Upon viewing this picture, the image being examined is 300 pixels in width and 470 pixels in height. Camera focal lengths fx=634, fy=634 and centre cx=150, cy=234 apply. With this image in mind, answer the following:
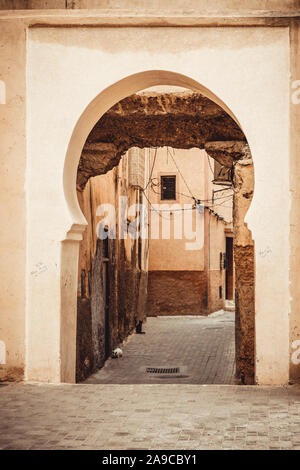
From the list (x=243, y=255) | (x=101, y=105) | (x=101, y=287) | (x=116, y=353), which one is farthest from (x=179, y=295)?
(x=101, y=105)

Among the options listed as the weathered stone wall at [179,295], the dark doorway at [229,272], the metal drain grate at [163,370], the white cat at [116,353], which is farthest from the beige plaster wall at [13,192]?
the dark doorway at [229,272]

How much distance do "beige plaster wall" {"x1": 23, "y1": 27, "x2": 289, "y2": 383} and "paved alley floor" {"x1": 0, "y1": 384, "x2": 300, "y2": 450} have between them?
0.63 meters

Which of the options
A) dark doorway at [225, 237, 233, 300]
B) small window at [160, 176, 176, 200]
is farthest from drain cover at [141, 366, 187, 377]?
dark doorway at [225, 237, 233, 300]

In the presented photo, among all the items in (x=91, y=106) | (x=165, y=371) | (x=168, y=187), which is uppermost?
(x=168, y=187)

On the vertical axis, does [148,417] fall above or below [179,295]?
below

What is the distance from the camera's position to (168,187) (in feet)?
82.7

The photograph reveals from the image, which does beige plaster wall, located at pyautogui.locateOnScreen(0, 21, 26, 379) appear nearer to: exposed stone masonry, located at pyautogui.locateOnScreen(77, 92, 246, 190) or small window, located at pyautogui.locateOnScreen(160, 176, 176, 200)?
exposed stone masonry, located at pyautogui.locateOnScreen(77, 92, 246, 190)

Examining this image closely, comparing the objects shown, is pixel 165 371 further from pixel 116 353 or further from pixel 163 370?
pixel 116 353

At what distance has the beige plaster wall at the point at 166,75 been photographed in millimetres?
6371

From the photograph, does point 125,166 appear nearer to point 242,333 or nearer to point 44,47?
point 242,333

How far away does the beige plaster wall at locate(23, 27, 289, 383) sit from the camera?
20.9 ft

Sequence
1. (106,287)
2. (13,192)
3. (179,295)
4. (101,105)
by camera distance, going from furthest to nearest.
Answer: (179,295) → (106,287) → (101,105) → (13,192)

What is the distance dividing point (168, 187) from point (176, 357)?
1163cm

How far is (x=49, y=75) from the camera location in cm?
662
